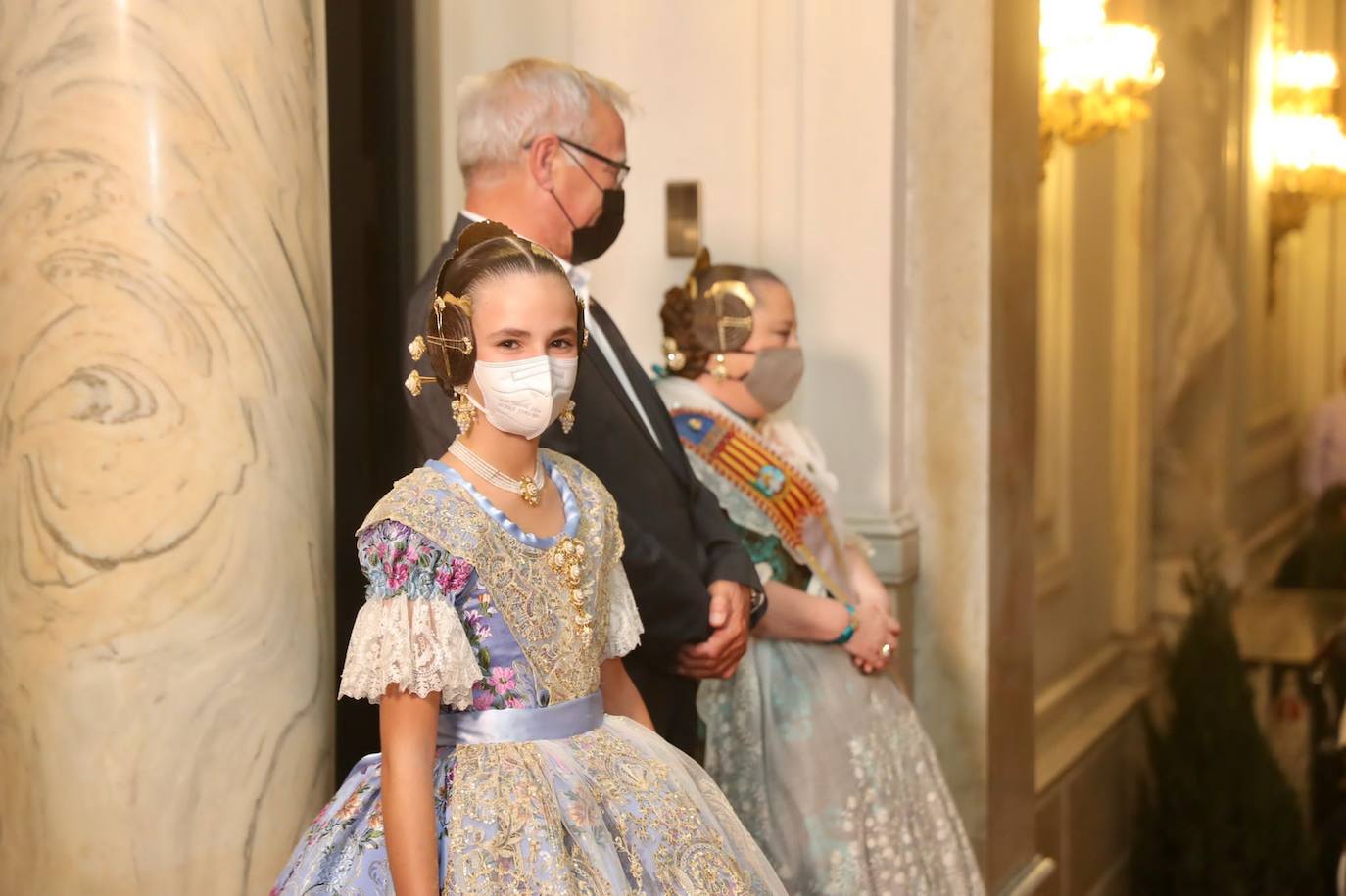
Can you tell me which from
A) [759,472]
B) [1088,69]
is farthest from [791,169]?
[1088,69]

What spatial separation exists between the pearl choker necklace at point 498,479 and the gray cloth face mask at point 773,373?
116 centimetres

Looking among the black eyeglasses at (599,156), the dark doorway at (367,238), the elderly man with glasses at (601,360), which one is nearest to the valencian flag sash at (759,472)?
the elderly man with glasses at (601,360)

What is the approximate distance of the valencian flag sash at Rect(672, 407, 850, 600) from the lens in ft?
11.1

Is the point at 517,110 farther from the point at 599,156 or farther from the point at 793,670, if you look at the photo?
the point at 793,670

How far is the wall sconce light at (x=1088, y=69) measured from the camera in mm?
5094

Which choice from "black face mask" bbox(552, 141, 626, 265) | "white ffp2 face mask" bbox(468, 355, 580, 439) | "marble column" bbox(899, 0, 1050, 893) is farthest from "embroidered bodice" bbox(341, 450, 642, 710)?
"marble column" bbox(899, 0, 1050, 893)

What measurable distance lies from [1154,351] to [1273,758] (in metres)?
1.80

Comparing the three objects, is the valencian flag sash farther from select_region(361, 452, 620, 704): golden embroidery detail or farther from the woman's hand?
select_region(361, 452, 620, 704): golden embroidery detail

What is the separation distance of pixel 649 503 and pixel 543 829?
0.90m

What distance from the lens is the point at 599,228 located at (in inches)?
119

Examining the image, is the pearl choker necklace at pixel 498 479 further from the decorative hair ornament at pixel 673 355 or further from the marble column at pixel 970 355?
the marble column at pixel 970 355

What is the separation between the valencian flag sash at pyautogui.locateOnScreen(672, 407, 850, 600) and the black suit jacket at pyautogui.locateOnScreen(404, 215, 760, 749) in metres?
0.31

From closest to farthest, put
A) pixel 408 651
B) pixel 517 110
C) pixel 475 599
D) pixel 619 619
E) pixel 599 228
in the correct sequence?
1. pixel 408 651
2. pixel 475 599
3. pixel 619 619
4. pixel 517 110
5. pixel 599 228

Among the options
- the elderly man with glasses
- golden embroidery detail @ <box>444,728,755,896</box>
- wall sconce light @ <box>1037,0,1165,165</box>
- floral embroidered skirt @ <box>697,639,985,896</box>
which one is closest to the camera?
golden embroidery detail @ <box>444,728,755,896</box>
